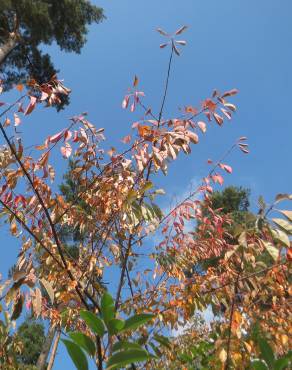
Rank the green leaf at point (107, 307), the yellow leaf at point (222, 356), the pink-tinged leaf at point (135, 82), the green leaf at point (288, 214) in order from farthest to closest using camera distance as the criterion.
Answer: the pink-tinged leaf at point (135, 82)
the yellow leaf at point (222, 356)
the green leaf at point (288, 214)
the green leaf at point (107, 307)

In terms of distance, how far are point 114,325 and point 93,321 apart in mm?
48

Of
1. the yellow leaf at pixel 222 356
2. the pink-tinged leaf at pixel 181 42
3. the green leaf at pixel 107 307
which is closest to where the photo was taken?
the green leaf at pixel 107 307

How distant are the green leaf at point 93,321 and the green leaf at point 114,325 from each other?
0.06ft

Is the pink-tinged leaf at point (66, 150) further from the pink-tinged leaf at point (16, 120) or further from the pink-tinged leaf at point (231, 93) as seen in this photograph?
the pink-tinged leaf at point (231, 93)

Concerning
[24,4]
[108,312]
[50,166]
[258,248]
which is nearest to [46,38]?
[24,4]

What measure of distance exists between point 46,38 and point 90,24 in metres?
2.06

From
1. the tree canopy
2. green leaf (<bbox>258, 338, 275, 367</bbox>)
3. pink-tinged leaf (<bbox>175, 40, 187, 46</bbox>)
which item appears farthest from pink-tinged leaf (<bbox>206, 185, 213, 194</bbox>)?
the tree canopy

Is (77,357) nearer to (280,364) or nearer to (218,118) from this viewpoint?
(280,364)

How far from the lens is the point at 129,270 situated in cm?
261

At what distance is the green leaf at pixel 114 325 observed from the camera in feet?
2.83

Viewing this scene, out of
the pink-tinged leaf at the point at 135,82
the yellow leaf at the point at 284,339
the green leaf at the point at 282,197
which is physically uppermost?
the pink-tinged leaf at the point at 135,82

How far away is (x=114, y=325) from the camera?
2.85ft

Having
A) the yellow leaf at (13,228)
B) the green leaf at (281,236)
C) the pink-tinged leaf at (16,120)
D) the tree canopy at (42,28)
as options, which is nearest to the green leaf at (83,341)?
the green leaf at (281,236)

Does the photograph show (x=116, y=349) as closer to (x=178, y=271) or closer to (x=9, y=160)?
(x=9, y=160)
